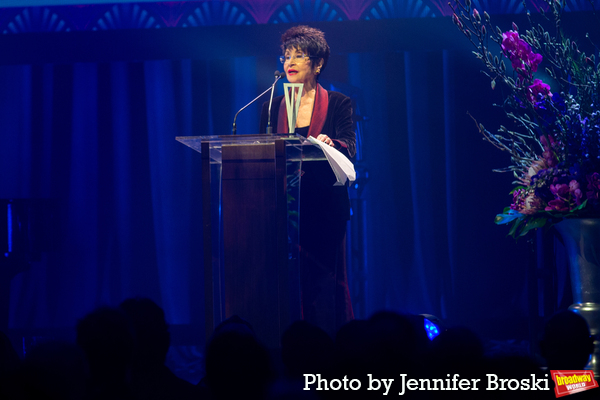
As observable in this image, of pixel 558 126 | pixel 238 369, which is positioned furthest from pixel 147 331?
pixel 558 126

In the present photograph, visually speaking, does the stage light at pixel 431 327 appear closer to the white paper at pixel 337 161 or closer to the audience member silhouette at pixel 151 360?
the white paper at pixel 337 161

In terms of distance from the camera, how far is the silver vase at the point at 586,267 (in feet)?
8.16

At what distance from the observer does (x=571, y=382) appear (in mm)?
1406

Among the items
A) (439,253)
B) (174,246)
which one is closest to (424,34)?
(439,253)

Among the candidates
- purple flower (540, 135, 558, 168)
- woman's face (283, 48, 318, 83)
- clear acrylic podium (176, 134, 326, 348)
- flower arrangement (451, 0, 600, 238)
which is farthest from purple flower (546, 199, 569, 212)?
woman's face (283, 48, 318, 83)

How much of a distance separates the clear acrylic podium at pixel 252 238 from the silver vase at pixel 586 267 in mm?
1235

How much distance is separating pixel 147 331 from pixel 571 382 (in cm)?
112

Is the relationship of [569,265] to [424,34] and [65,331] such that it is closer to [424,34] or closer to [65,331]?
[424,34]

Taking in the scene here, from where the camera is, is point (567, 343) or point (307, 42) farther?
point (307, 42)

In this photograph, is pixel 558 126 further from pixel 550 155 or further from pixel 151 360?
pixel 151 360

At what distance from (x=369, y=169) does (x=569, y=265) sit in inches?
102

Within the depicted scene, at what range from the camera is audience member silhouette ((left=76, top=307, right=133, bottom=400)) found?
1.36 m

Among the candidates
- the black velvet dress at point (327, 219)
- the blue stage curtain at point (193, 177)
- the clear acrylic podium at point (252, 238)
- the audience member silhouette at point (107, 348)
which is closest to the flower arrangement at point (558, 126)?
the black velvet dress at point (327, 219)

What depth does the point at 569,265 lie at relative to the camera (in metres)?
2.67
